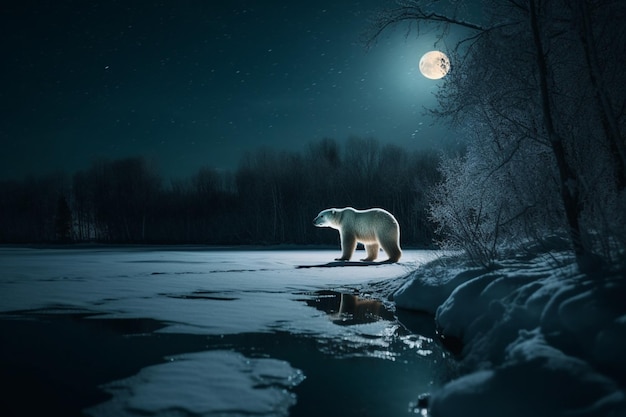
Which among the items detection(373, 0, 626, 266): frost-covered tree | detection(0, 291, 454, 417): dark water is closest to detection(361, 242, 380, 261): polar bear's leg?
detection(373, 0, 626, 266): frost-covered tree

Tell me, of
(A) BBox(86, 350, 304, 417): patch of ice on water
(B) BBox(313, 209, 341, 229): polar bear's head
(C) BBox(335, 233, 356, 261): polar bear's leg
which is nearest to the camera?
(A) BBox(86, 350, 304, 417): patch of ice on water

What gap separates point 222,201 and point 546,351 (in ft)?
159

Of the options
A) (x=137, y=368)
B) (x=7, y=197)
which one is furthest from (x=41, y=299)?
(x=7, y=197)

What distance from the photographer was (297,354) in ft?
13.3

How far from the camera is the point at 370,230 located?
48.6 feet

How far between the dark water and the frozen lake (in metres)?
0.01

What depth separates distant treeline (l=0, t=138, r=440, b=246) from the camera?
41.6 m

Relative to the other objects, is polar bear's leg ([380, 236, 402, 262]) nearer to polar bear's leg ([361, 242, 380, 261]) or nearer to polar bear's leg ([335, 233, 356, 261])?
polar bear's leg ([361, 242, 380, 261])

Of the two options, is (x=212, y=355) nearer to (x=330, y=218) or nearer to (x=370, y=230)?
(x=370, y=230)

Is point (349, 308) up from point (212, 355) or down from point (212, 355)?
down

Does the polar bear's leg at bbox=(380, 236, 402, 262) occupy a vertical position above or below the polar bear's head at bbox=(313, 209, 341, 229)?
below

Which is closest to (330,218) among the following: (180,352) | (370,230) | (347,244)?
(347,244)

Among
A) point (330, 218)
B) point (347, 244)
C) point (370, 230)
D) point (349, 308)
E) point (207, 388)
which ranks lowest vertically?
point (349, 308)

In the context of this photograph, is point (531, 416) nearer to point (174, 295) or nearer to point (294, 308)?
point (294, 308)
